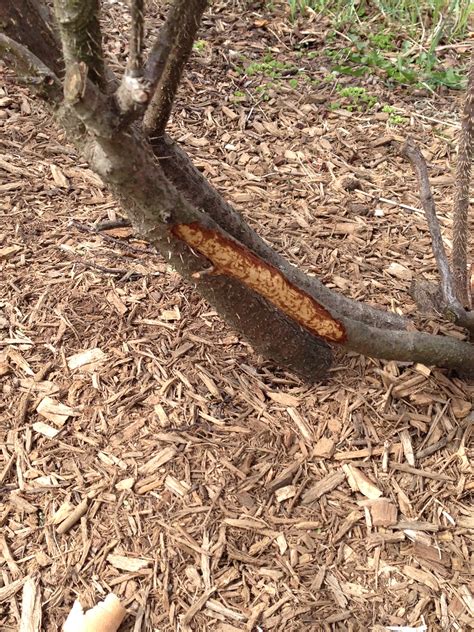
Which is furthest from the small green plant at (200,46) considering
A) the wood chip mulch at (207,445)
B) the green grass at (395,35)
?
the wood chip mulch at (207,445)

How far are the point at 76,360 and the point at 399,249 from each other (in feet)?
5.00

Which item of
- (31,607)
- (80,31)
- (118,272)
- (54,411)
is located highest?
(80,31)

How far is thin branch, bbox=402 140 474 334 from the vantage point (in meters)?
2.18

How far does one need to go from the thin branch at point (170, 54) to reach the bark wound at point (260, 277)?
366mm

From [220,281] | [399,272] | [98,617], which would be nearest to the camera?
[98,617]

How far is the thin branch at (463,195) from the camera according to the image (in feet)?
6.82

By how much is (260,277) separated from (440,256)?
814mm

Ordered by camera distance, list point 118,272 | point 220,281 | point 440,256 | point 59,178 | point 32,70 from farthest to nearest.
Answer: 1. point 59,178
2. point 118,272
3. point 440,256
4. point 220,281
5. point 32,70

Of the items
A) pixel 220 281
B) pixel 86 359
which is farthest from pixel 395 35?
pixel 86 359

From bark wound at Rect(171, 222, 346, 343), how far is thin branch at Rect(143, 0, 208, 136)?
1.20 ft

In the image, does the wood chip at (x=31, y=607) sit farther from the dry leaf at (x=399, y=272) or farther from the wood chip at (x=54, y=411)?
the dry leaf at (x=399, y=272)

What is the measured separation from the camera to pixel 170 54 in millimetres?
1732

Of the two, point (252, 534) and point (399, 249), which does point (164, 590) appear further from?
point (399, 249)

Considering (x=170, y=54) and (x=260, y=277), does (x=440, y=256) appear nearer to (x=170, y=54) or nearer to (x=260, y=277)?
(x=260, y=277)
